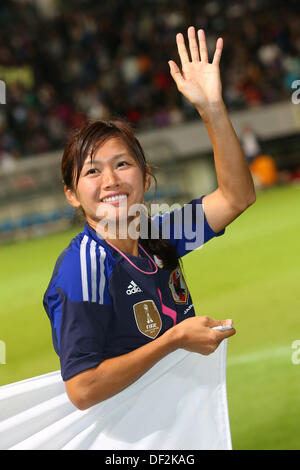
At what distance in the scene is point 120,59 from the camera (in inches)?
880

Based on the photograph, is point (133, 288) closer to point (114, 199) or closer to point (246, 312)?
point (114, 199)

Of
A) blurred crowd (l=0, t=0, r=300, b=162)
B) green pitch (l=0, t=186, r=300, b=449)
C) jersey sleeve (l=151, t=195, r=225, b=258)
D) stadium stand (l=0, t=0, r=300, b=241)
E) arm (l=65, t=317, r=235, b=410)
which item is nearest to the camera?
arm (l=65, t=317, r=235, b=410)

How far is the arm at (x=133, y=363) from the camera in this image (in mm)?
1944

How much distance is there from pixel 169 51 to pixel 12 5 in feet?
18.9

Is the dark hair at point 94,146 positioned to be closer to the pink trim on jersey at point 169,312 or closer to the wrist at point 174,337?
the pink trim on jersey at point 169,312

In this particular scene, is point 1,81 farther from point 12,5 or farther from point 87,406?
point 87,406

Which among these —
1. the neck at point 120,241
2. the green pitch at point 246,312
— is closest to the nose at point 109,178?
the neck at point 120,241

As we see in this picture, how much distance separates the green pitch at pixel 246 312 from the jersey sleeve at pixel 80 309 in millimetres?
1461

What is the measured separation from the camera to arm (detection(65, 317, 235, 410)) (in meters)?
1.94

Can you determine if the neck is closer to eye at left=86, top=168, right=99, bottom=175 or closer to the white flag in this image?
eye at left=86, top=168, right=99, bottom=175

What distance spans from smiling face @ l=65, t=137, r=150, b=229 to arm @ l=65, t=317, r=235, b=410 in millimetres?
475

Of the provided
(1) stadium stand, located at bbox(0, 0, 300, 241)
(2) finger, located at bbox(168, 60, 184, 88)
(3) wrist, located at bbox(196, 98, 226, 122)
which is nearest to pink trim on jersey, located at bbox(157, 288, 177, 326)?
(3) wrist, located at bbox(196, 98, 226, 122)

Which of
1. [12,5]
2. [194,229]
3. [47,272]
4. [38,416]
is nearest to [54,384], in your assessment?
[38,416]

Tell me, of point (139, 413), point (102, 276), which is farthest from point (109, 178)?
point (139, 413)
